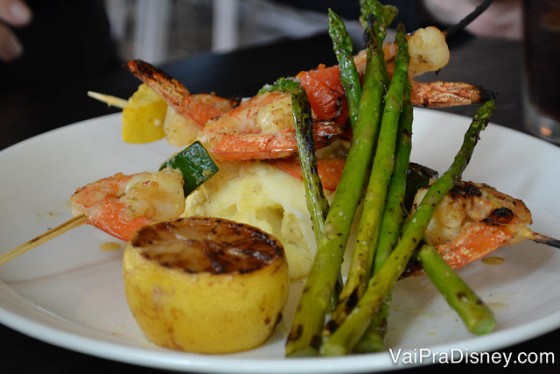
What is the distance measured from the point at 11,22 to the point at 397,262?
3.08m

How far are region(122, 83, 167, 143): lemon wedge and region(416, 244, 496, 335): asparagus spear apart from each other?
112 centimetres

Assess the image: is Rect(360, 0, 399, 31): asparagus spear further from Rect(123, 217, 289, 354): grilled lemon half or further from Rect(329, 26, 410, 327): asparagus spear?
Rect(123, 217, 289, 354): grilled lemon half

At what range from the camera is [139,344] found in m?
1.55

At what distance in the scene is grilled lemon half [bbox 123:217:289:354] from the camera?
144 centimetres

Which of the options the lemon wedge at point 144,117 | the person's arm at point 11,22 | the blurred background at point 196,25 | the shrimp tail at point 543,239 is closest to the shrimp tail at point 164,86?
the lemon wedge at point 144,117

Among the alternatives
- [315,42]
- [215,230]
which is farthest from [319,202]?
[315,42]

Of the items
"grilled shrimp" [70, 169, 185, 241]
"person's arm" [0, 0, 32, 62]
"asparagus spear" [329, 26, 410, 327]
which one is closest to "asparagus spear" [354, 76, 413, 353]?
"asparagus spear" [329, 26, 410, 327]

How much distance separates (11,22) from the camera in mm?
3969

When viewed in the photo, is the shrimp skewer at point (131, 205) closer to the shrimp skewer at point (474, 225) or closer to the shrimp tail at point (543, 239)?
the shrimp skewer at point (474, 225)

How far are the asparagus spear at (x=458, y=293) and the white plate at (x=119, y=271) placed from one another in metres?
0.04

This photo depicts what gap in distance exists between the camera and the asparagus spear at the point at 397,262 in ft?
4.55

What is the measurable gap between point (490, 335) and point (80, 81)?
9.42 ft

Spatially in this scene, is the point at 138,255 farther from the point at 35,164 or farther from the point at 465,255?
the point at 35,164

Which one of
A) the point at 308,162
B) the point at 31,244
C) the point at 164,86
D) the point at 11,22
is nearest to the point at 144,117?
the point at 164,86
